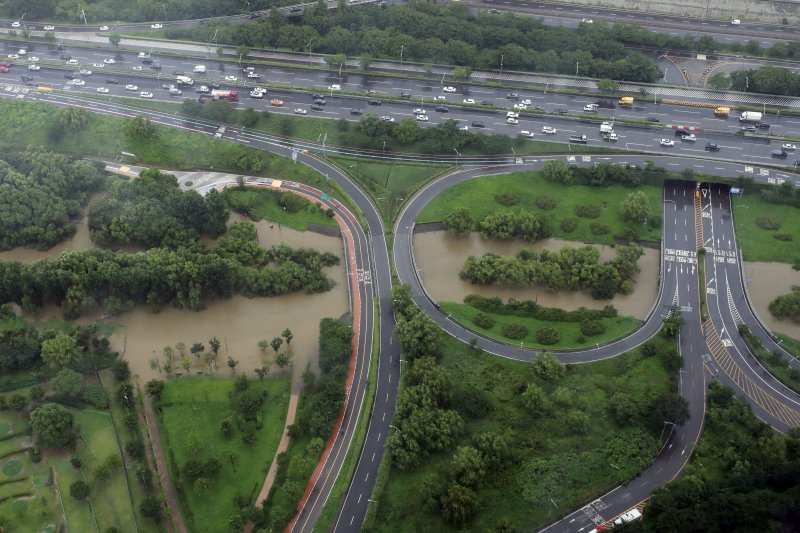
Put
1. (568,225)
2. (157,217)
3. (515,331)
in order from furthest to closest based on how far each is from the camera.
Answer: 1. (568,225)
2. (157,217)
3. (515,331)

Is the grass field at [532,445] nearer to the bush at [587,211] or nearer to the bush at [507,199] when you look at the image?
the bush at [587,211]

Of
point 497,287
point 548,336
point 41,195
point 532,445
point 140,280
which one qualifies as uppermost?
point 41,195

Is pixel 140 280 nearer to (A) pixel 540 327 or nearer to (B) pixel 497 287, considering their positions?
(B) pixel 497 287

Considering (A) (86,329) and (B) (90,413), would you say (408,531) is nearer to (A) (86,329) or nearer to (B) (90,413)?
(B) (90,413)

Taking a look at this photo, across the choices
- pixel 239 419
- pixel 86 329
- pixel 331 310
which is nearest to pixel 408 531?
pixel 239 419

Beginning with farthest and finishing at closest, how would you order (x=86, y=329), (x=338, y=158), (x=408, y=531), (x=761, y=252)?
(x=338, y=158) → (x=761, y=252) → (x=86, y=329) → (x=408, y=531)

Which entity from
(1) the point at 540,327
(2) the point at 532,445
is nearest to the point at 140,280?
(1) the point at 540,327

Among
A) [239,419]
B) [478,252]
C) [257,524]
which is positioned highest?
[478,252]
